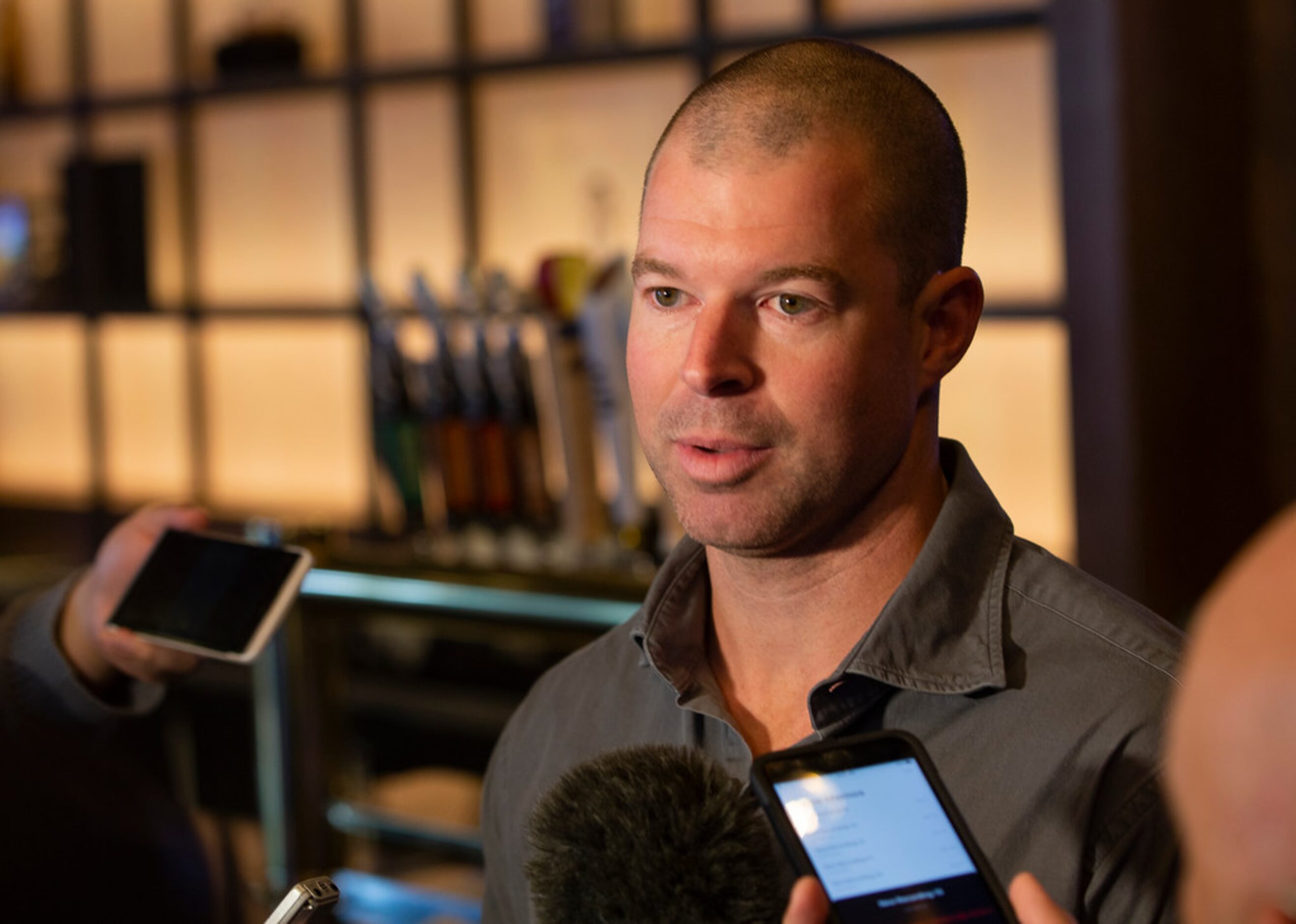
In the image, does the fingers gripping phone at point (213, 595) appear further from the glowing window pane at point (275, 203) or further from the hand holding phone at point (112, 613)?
the glowing window pane at point (275, 203)

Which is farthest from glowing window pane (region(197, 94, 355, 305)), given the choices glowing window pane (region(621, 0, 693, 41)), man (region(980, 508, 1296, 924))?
man (region(980, 508, 1296, 924))

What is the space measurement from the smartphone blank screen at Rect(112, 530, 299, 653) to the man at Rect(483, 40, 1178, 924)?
462 millimetres

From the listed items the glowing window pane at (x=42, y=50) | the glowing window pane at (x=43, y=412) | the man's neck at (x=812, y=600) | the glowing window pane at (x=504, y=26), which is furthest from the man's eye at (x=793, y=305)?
the glowing window pane at (x=42, y=50)

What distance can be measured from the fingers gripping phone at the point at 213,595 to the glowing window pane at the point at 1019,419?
1.90m

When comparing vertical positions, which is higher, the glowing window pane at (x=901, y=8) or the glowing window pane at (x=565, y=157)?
the glowing window pane at (x=901, y=8)

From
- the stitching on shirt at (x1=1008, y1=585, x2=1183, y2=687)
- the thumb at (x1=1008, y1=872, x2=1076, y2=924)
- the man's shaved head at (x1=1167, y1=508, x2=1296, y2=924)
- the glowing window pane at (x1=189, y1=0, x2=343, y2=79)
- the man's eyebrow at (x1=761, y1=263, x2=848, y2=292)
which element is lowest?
the thumb at (x1=1008, y1=872, x2=1076, y2=924)

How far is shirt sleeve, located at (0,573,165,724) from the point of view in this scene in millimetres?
1445

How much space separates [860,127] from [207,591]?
0.76 m

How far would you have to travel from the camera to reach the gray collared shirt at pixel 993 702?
2.81 ft

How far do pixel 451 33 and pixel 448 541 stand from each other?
1.52 meters

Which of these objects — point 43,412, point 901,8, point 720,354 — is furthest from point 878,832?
point 43,412

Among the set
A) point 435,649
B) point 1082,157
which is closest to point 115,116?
point 435,649

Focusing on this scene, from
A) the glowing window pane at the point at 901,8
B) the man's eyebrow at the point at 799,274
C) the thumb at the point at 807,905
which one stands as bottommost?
the thumb at the point at 807,905

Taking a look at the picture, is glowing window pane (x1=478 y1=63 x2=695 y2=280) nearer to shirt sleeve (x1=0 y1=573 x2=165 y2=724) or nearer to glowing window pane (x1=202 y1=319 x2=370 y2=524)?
glowing window pane (x1=202 y1=319 x2=370 y2=524)
